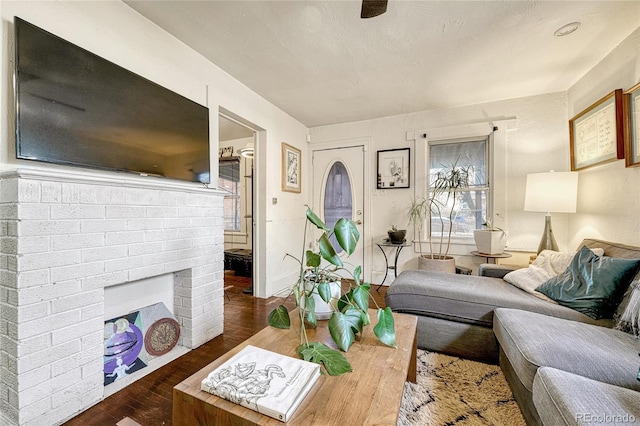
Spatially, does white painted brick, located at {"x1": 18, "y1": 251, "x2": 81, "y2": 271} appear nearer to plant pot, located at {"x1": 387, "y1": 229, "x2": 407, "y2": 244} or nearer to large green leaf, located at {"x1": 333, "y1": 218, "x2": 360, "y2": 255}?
large green leaf, located at {"x1": 333, "y1": 218, "x2": 360, "y2": 255}

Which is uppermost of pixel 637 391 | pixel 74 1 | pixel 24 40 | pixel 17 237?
pixel 74 1

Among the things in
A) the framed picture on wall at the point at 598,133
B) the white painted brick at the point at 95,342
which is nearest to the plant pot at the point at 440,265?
the framed picture on wall at the point at 598,133

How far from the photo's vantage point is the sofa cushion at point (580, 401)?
0.78m

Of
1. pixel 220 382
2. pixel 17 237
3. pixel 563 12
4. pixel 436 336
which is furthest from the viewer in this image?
pixel 436 336

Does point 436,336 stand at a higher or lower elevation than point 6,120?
lower

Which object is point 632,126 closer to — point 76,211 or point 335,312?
point 335,312

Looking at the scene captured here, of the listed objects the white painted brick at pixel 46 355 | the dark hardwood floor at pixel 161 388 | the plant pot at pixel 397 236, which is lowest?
the dark hardwood floor at pixel 161 388

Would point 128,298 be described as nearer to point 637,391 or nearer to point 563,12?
point 637,391

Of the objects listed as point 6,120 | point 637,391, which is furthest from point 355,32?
point 637,391

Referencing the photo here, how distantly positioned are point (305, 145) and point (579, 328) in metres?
3.49

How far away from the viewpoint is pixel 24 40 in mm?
1190

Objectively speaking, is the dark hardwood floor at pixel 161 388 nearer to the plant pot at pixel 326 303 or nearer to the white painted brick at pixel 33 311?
the white painted brick at pixel 33 311

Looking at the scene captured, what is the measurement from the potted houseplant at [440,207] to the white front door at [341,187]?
0.76 metres

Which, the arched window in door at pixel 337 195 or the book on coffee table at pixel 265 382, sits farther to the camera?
the arched window in door at pixel 337 195
